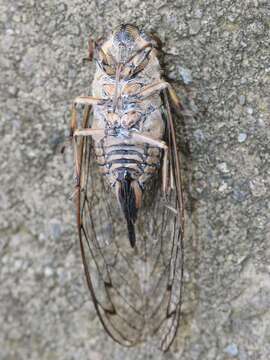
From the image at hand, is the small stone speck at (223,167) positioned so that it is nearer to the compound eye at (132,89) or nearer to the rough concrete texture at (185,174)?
the rough concrete texture at (185,174)

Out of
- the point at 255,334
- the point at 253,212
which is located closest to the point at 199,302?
the point at 255,334

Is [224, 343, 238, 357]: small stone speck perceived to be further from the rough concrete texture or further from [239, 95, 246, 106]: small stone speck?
[239, 95, 246, 106]: small stone speck

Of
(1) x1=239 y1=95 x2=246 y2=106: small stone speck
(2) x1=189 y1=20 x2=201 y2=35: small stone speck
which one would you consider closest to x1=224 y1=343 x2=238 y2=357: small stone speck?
(1) x1=239 y1=95 x2=246 y2=106: small stone speck

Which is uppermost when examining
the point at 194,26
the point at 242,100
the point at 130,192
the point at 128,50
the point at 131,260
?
the point at 194,26

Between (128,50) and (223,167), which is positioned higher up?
(128,50)

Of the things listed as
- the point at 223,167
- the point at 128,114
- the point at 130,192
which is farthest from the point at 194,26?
the point at 130,192

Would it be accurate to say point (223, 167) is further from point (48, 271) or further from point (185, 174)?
point (48, 271)
